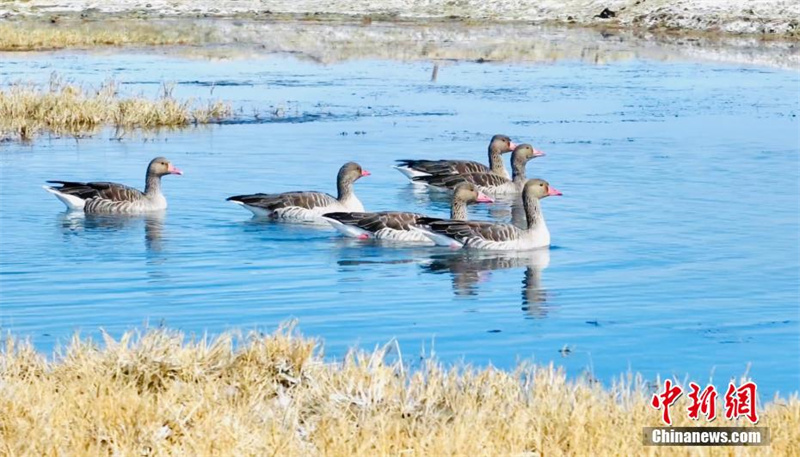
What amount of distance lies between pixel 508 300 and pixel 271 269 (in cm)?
311

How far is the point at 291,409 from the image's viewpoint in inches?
337

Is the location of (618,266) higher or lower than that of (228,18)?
lower

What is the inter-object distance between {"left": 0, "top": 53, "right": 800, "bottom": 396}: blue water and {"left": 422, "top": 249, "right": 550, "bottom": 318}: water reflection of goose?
58mm

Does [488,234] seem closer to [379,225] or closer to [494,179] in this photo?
[379,225]

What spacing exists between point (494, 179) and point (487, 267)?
21.2 ft

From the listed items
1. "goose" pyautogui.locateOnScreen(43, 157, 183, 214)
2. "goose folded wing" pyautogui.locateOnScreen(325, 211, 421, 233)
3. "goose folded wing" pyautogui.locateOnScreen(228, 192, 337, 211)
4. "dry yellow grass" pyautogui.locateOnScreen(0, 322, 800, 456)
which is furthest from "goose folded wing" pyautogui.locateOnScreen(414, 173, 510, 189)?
"dry yellow grass" pyautogui.locateOnScreen(0, 322, 800, 456)

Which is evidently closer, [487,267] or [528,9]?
[487,267]

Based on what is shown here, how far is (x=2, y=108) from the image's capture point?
1123 inches

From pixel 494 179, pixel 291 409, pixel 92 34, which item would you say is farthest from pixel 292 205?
pixel 92 34

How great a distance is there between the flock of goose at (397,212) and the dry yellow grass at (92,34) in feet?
111

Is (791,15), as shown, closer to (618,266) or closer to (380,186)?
(380,186)

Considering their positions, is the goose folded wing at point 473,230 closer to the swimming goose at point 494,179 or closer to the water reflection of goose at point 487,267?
the water reflection of goose at point 487,267

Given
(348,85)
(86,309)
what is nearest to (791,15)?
(348,85)

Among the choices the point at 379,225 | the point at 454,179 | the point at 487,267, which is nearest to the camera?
the point at 487,267
